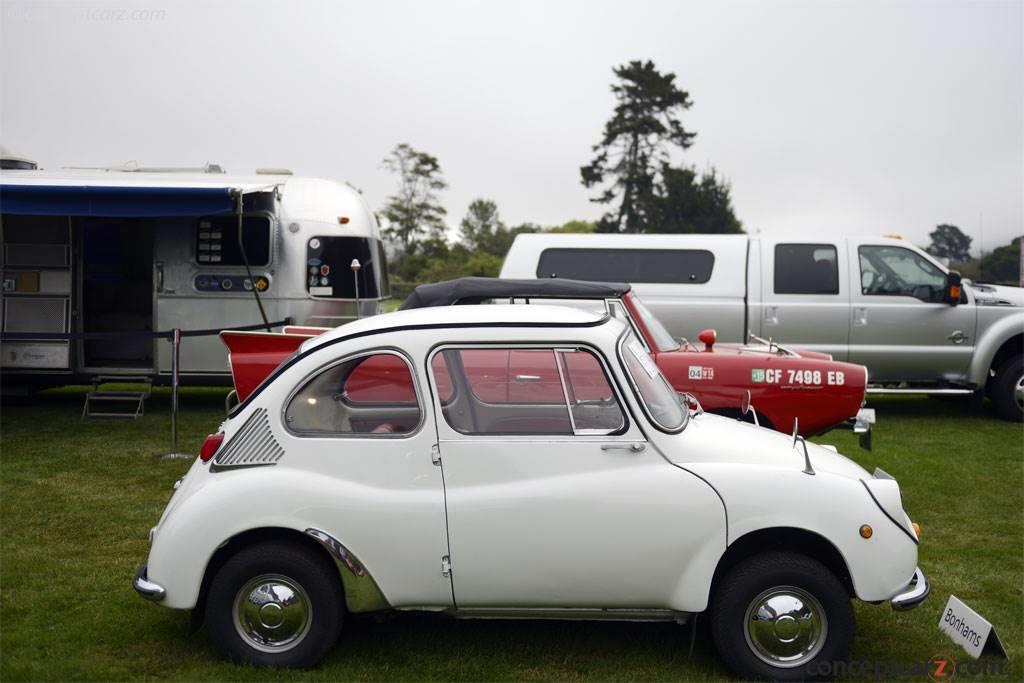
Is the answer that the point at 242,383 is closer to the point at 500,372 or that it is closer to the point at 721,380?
the point at 500,372

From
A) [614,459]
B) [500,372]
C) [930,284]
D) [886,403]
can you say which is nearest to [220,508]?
[500,372]

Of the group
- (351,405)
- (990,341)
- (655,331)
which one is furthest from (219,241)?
(990,341)

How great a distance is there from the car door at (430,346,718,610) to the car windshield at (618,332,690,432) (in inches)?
6.0

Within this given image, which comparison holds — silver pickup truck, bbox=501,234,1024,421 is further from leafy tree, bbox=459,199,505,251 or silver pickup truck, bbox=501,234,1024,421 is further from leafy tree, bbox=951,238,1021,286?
leafy tree, bbox=459,199,505,251

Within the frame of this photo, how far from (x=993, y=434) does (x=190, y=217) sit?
10203 mm

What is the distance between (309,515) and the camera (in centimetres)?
437

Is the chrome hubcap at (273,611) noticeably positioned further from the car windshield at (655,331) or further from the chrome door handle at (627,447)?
the car windshield at (655,331)

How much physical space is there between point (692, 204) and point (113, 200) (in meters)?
45.6

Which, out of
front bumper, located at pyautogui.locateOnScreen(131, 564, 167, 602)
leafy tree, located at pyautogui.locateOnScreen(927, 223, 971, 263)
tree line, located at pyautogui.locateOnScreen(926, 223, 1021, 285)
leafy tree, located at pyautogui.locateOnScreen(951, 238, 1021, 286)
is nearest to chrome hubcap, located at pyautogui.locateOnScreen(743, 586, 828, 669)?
front bumper, located at pyautogui.locateOnScreen(131, 564, 167, 602)

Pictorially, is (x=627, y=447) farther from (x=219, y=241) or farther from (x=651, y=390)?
(x=219, y=241)

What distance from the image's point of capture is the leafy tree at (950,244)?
68.4ft

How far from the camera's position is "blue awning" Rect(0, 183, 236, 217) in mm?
11031

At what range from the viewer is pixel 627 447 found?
14.5 feet

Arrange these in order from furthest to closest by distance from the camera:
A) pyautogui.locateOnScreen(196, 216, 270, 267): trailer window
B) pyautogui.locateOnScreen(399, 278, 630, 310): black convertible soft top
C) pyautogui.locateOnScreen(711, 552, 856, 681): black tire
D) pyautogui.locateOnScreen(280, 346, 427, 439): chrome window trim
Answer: pyautogui.locateOnScreen(196, 216, 270, 267): trailer window
pyautogui.locateOnScreen(399, 278, 630, 310): black convertible soft top
pyautogui.locateOnScreen(280, 346, 427, 439): chrome window trim
pyautogui.locateOnScreen(711, 552, 856, 681): black tire
